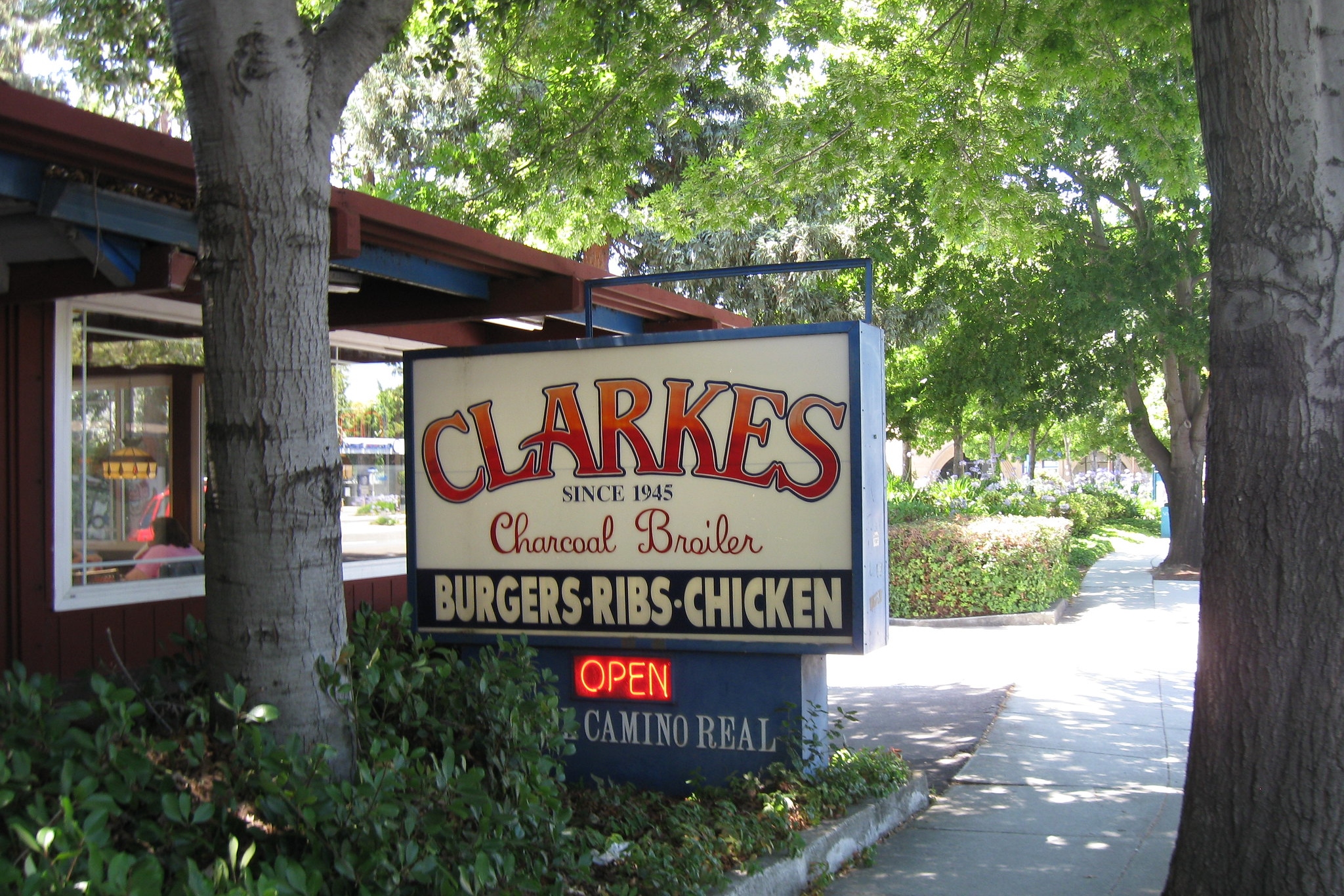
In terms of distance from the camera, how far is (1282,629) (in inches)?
158

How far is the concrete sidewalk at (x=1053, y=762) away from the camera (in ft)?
18.0

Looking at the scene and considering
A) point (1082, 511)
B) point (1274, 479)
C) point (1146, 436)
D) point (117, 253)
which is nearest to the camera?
point (1274, 479)

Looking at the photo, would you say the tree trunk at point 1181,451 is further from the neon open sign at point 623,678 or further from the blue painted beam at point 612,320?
the neon open sign at point 623,678

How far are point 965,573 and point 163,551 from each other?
10501 mm

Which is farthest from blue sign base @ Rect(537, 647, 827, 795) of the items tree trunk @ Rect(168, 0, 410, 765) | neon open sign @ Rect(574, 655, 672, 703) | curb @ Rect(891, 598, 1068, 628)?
curb @ Rect(891, 598, 1068, 628)

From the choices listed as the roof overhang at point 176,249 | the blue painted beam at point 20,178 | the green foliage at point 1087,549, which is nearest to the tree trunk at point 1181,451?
the green foliage at point 1087,549

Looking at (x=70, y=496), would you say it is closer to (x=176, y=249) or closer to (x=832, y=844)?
(x=176, y=249)

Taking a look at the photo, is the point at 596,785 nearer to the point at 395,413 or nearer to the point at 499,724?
the point at 499,724

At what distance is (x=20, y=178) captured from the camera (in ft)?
13.3

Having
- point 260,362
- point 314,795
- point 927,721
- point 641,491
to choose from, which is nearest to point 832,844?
point 641,491

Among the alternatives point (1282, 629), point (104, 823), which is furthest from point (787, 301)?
point (104, 823)

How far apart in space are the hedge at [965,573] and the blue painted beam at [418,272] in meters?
9.24

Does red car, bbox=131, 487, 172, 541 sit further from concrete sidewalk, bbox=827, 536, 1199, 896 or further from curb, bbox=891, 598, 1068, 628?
curb, bbox=891, 598, 1068, 628

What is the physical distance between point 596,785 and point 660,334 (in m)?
2.33
